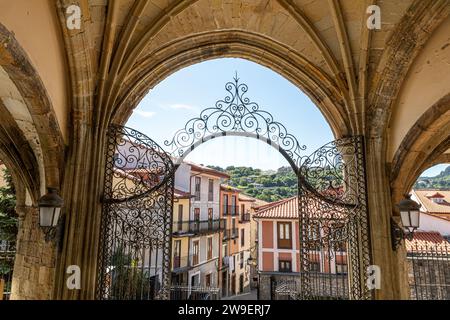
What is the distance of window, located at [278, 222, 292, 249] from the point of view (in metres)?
14.9

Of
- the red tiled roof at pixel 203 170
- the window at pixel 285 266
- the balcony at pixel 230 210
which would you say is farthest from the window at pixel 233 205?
A: the window at pixel 285 266

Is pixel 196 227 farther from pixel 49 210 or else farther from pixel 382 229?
pixel 49 210

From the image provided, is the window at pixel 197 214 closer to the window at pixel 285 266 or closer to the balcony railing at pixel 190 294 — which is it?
the balcony railing at pixel 190 294

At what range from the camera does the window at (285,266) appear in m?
15.3

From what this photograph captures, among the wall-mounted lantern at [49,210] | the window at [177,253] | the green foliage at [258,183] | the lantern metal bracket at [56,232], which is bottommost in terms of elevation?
the window at [177,253]

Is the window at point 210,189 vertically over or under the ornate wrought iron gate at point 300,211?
over

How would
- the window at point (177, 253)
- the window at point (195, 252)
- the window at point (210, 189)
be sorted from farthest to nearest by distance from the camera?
the window at point (210, 189) < the window at point (195, 252) < the window at point (177, 253)

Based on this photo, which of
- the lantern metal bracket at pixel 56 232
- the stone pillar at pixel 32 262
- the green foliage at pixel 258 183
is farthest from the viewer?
the green foliage at pixel 258 183

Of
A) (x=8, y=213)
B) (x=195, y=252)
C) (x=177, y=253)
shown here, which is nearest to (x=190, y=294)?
(x=177, y=253)

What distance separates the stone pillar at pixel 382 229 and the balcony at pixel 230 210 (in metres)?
16.6

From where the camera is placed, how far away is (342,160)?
425 centimetres

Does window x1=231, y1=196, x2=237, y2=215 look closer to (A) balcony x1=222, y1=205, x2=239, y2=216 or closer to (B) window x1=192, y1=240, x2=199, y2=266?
(A) balcony x1=222, y1=205, x2=239, y2=216
